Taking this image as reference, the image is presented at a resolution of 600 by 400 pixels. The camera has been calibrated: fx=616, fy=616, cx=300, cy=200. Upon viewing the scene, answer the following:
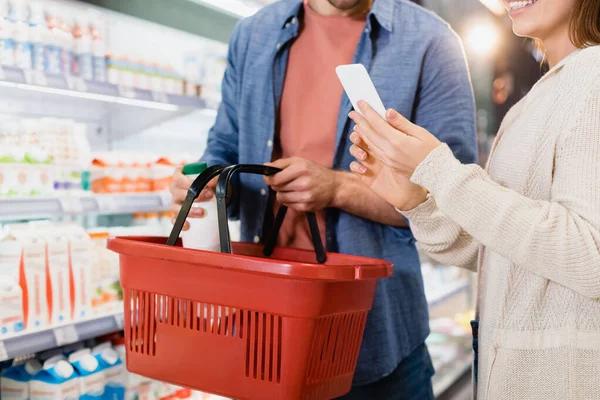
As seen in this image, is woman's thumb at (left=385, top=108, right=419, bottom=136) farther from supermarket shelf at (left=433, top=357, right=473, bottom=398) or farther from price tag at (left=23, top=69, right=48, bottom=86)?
supermarket shelf at (left=433, top=357, right=473, bottom=398)

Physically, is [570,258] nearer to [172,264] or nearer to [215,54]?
[172,264]

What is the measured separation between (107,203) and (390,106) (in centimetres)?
141

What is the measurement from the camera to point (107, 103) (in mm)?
3373

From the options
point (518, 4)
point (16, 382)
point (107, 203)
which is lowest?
point (16, 382)

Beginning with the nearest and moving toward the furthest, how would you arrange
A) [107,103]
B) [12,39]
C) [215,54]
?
[12,39] → [107,103] → [215,54]

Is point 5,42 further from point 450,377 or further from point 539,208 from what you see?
point 450,377

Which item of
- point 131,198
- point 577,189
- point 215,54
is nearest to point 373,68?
point 577,189

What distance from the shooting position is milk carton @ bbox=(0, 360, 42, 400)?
2.41 m

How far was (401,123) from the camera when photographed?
1.20m

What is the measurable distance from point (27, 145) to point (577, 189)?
2.15 metres

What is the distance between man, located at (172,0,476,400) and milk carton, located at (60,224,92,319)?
86 centimetres

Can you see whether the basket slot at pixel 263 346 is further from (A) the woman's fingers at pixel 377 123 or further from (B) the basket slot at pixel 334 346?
(A) the woman's fingers at pixel 377 123

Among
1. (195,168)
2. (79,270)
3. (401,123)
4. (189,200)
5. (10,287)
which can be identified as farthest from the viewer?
(79,270)

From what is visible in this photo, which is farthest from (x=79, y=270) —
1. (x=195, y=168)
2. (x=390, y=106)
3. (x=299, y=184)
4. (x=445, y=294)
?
(x=445, y=294)
